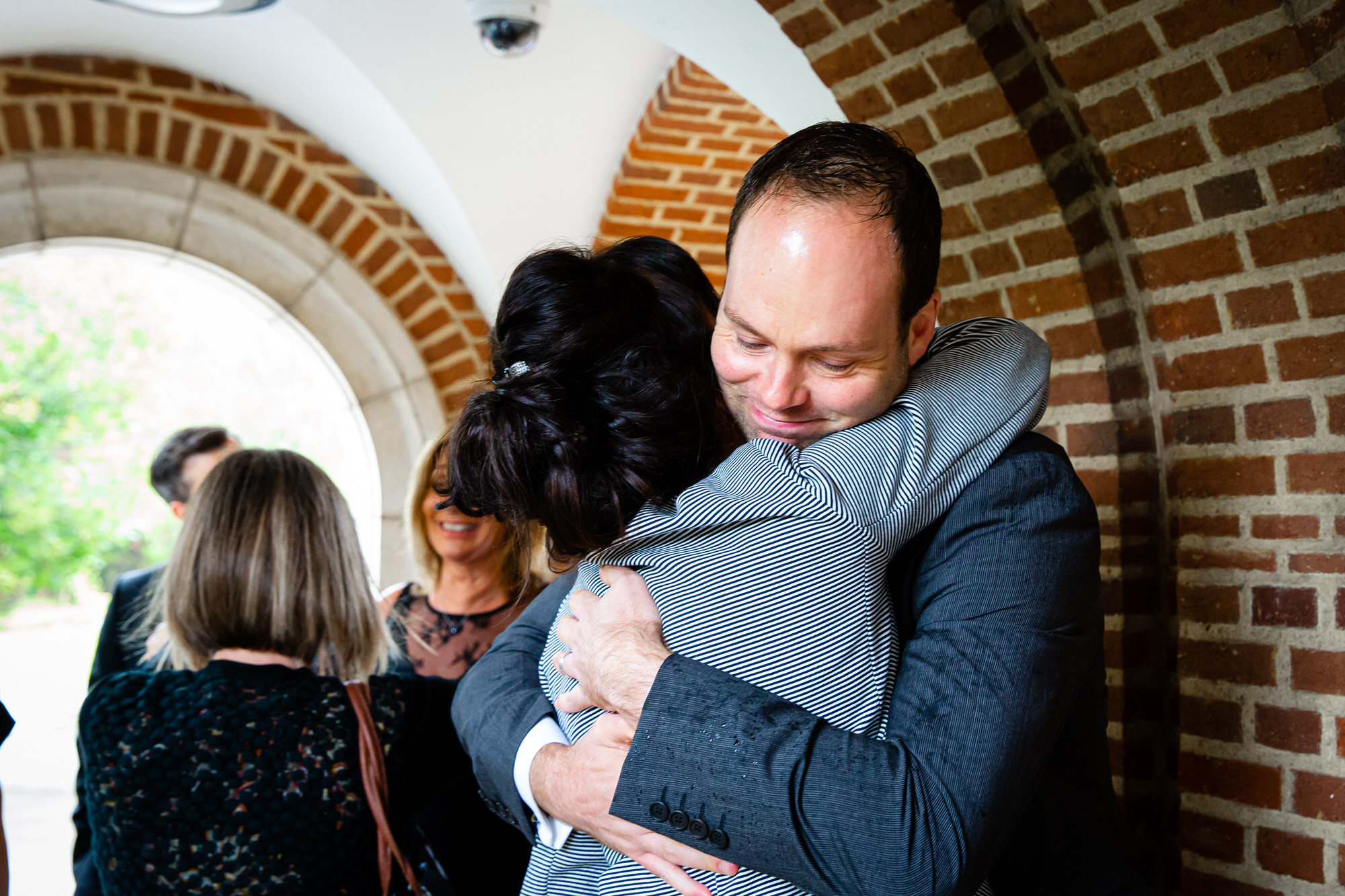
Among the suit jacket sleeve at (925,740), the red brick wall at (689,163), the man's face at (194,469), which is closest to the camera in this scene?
the suit jacket sleeve at (925,740)

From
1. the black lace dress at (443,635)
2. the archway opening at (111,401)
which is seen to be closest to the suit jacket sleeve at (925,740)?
the black lace dress at (443,635)

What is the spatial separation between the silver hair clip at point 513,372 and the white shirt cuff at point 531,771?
55 centimetres

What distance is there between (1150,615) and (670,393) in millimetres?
1609

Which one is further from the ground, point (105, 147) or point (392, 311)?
point (105, 147)

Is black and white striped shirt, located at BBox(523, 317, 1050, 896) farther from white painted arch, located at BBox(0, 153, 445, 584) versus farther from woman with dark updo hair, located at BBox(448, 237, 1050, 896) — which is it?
white painted arch, located at BBox(0, 153, 445, 584)

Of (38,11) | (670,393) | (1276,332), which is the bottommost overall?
(670,393)

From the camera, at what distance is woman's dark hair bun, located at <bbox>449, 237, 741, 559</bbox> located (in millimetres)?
1451

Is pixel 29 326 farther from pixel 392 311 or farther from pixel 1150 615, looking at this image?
pixel 1150 615

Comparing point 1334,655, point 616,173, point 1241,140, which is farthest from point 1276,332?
point 616,173

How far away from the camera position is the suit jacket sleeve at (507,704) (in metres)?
1.64

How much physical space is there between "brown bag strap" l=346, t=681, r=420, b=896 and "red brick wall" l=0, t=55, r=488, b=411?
2796mm

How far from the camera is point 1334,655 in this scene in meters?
2.12

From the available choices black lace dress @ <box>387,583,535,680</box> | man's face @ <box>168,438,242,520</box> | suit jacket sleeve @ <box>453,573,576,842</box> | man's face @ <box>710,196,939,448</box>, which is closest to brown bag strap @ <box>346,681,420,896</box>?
suit jacket sleeve @ <box>453,573,576,842</box>

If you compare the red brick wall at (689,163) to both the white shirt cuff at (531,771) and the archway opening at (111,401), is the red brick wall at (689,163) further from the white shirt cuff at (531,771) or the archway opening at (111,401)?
the archway opening at (111,401)
